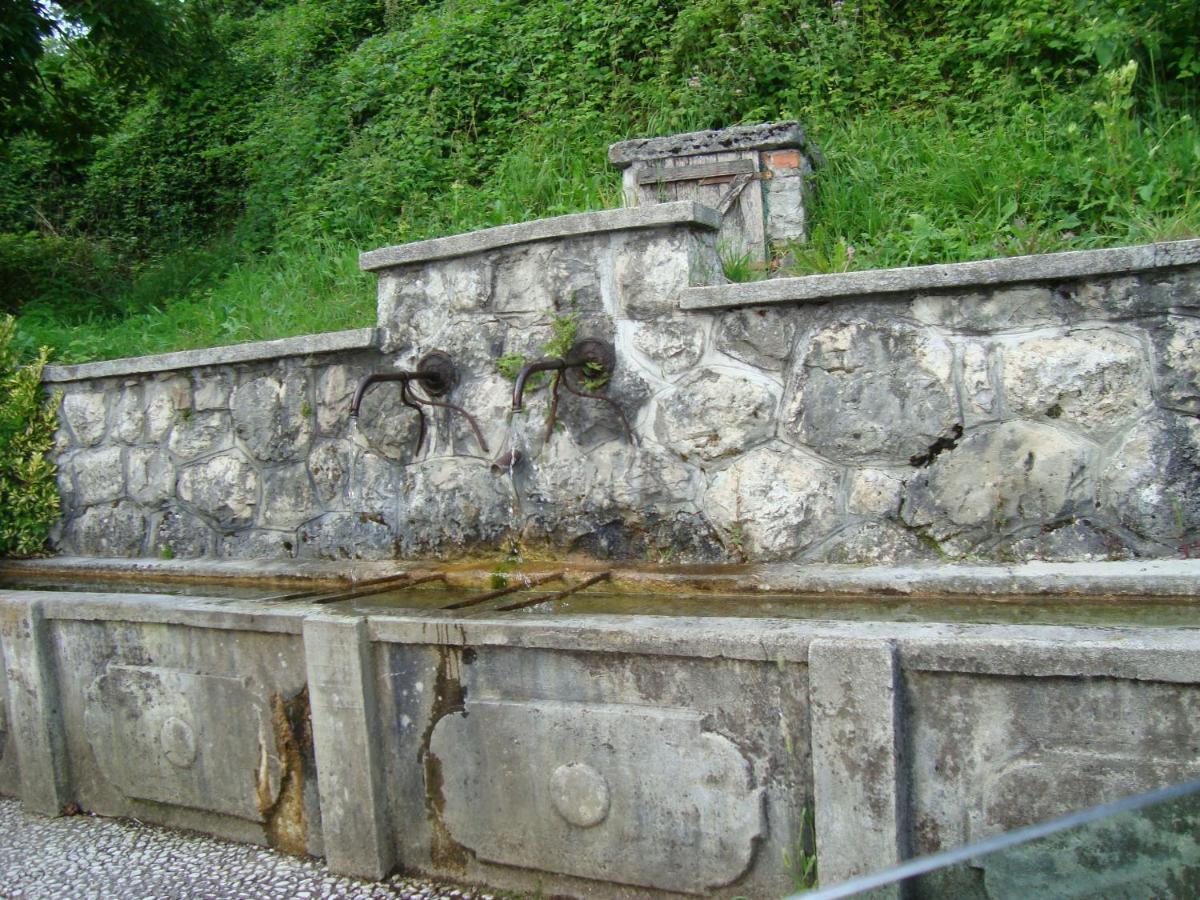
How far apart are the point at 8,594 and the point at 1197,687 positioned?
3.56 metres

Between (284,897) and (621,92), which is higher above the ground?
(621,92)

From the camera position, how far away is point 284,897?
2.77 m

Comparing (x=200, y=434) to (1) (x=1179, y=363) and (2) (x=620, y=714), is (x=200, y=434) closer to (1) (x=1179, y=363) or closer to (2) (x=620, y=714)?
(2) (x=620, y=714)

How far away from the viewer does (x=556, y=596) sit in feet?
10.4

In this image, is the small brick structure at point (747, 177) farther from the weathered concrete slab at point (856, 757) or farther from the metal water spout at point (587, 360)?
the weathered concrete slab at point (856, 757)

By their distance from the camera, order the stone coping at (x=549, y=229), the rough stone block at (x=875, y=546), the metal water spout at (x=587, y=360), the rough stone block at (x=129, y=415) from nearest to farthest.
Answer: the rough stone block at (x=875, y=546)
the stone coping at (x=549, y=229)
the metal water spout at (x=587, y=360)
the rough stone block at (x=129, y=415)

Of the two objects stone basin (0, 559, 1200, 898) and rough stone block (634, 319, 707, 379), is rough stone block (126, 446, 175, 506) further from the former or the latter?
rough stone block (634, 319, 707, 379)

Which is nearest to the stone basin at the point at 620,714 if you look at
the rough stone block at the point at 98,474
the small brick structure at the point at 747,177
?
the rough stone block at the point at 98,474

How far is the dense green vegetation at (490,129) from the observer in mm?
4094

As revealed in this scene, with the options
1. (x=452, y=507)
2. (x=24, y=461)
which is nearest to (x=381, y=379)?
(x=452, y=507)

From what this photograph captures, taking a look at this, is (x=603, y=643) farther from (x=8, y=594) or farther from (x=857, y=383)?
(x=8, y=594)

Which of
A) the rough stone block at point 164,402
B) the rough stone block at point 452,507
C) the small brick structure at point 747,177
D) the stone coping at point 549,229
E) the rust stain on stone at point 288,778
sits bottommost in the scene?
the rust stain on stone at point 288,778

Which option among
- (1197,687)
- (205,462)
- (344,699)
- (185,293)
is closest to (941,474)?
(1197,687)

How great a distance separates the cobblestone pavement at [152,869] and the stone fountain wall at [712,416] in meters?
1.22
